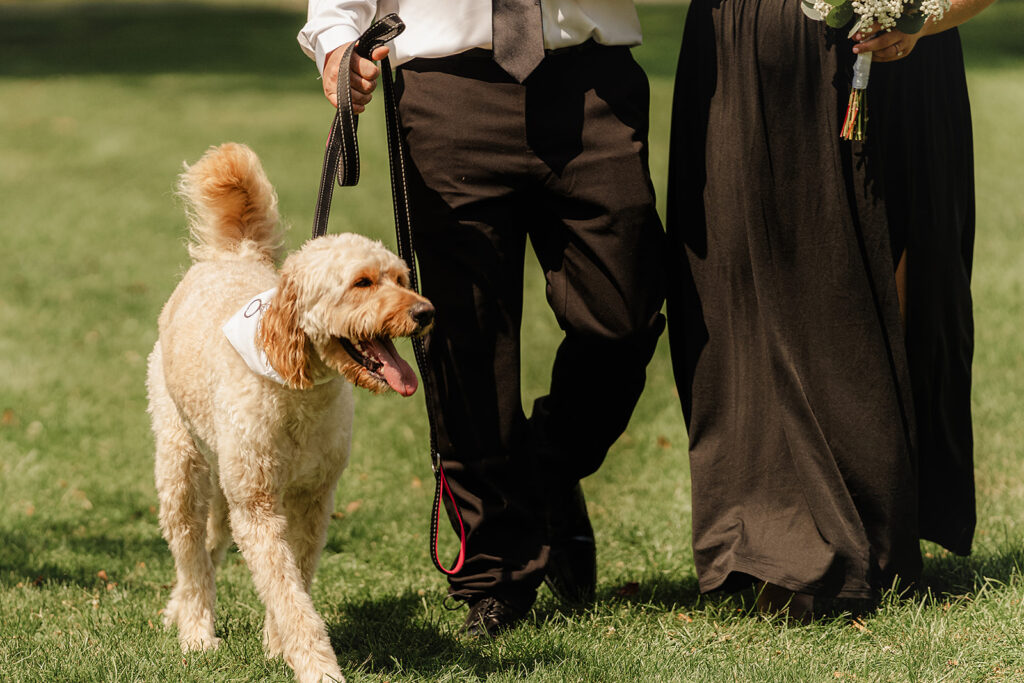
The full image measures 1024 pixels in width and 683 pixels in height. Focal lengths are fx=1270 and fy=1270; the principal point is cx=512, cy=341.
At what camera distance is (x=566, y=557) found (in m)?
4.44

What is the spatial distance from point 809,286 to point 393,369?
1393mm

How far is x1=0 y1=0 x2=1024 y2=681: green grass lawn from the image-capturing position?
12.3ft

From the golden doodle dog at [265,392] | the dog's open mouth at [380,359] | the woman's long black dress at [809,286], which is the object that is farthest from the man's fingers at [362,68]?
the woman's long black dress at [809,286]

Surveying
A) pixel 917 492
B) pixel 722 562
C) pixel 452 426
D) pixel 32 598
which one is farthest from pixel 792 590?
pixel 32 598

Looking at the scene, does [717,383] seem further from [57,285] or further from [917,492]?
[57,285]

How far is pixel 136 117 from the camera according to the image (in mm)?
18734

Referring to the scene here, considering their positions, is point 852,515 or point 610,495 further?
point 610,495

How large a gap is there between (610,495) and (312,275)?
274cm

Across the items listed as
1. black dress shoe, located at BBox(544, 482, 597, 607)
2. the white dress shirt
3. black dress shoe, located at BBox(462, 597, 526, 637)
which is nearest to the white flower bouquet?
the white dress shirt

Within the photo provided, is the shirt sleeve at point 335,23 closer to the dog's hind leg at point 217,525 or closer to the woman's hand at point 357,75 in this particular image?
the woman's hand at point 357,75

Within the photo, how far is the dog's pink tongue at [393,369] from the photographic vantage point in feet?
11.3

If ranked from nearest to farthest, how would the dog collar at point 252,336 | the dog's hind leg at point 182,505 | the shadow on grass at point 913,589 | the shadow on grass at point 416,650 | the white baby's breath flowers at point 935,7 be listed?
the white baby's breath flowers at point 935,7, the dog collar at point 252,336, the shadow on grass at point 416,650, the shadow on grass at point 913,589, the dog's hind leg at point 182,505

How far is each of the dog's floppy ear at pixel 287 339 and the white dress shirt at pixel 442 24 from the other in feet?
2.28

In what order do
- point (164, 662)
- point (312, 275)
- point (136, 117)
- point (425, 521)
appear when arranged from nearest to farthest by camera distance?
point (312, 275) < point (164, 662) < point (425, 521) < point (136, 117)
